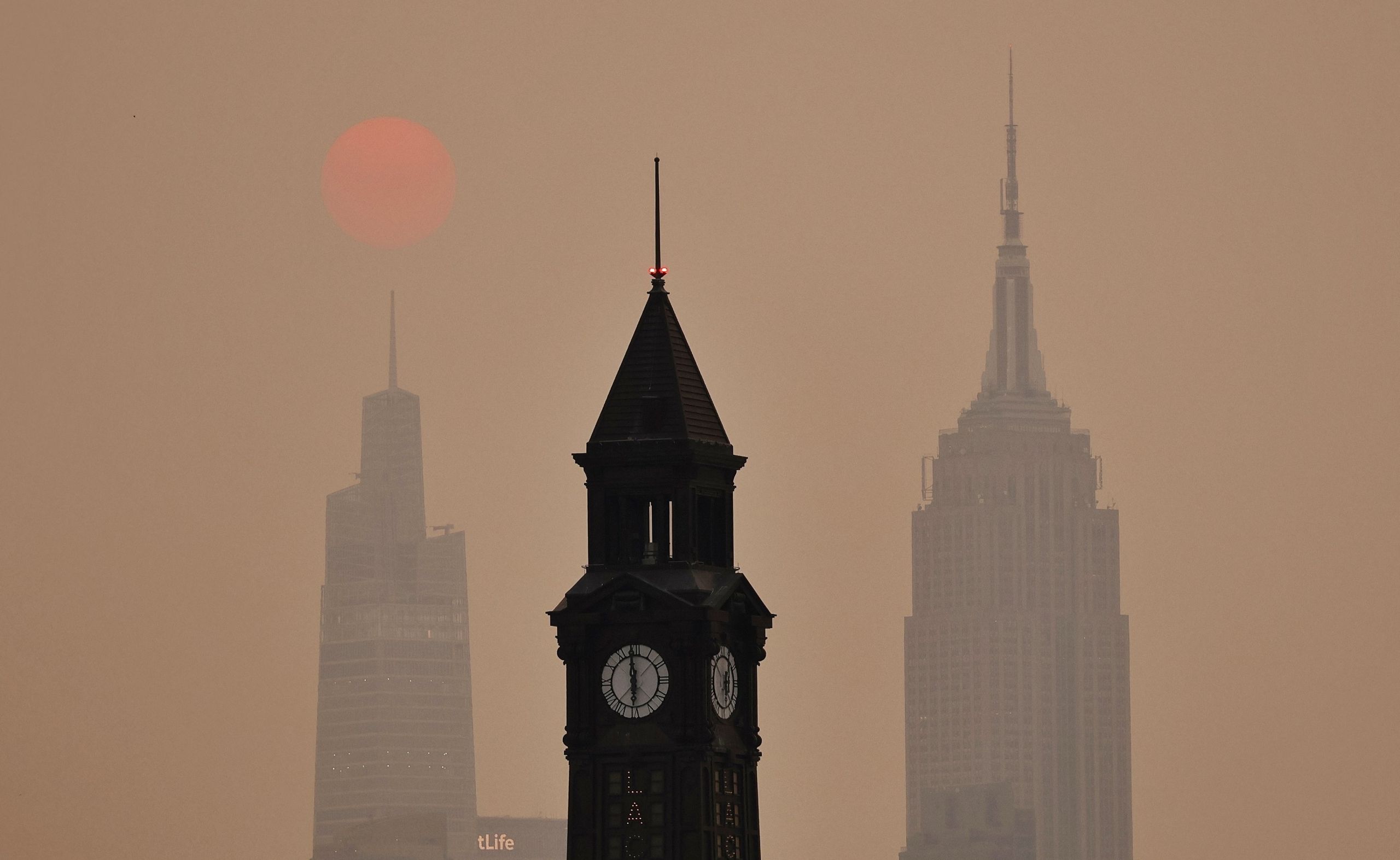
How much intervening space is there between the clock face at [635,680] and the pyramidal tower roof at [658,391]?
6.32 meters

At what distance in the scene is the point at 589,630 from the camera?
455 ft

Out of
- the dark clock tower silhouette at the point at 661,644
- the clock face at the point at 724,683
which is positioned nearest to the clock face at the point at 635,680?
the dark clock tower silhouette at the point at 661,644

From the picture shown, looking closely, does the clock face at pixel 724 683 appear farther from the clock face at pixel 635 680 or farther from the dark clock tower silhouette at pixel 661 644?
the clock face at pixel 635 680

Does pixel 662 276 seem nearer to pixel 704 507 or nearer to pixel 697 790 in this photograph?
pixel 704 507

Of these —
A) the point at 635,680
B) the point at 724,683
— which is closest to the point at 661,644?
the point at 635,680

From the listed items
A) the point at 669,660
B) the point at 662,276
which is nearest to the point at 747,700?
the point at 669,660

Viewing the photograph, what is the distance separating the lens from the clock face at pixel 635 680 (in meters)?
139

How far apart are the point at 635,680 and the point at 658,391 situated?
8.65m

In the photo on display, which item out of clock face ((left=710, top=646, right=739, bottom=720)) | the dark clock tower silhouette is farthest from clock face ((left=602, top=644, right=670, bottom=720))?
clock face ((left=710, top=646, right=739, bottom=720))

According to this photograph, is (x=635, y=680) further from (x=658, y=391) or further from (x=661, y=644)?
(x=658, y=391)

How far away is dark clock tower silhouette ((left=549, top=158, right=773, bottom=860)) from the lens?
13750cm

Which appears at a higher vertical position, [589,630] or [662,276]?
[662,276]

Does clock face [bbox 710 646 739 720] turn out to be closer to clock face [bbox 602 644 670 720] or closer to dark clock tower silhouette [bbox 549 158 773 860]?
dark clock tower silhouette [bbox 549 158 773 860]

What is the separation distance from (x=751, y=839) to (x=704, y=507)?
9.81 meters
